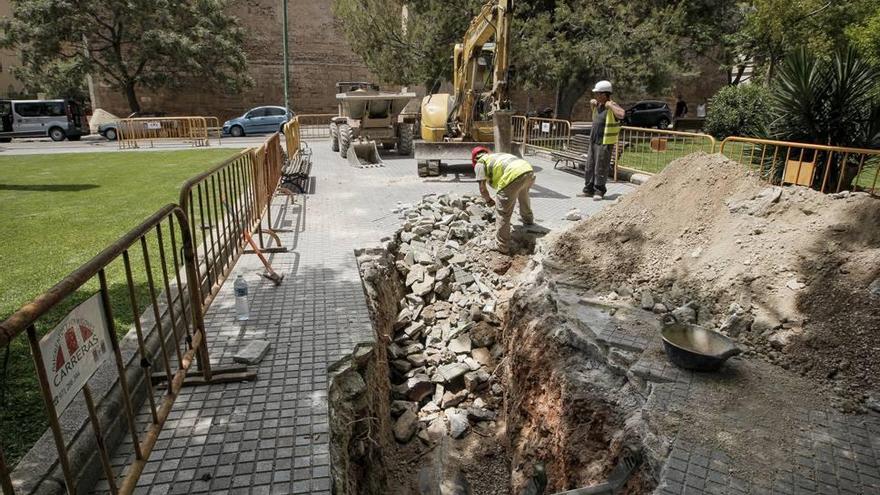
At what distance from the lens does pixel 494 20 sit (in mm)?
11242

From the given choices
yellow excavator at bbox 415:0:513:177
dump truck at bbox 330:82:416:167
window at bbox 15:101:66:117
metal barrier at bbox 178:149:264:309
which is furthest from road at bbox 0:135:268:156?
metal barrier at bbox 178:149:264:309

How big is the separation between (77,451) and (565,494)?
254 centimetres

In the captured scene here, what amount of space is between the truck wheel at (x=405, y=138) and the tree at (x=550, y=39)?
3.71 metres

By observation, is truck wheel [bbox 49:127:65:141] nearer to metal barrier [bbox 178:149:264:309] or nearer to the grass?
the grass

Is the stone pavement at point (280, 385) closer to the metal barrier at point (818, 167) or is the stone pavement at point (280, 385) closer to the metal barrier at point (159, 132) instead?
the metal barrier at point (818, 167)

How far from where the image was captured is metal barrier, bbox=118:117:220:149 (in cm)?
2016

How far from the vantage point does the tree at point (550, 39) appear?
1723 centimetres

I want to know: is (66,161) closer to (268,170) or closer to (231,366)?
(268,170)

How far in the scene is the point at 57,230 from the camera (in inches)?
282

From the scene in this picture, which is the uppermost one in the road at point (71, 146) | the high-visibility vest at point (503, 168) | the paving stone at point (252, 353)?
the high-visibility vest at point (503, 168)

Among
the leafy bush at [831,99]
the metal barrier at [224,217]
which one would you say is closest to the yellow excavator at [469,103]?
the leafy bush at [831,99]

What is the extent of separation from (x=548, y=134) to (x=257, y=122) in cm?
1617

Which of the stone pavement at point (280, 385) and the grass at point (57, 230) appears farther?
the grass at point (57, 230)

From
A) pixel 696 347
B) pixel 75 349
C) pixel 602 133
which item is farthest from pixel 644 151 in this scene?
pixel 75 349
